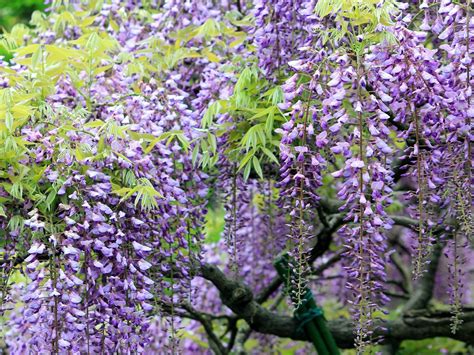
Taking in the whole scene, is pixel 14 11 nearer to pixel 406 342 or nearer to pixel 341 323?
pixel 406 342

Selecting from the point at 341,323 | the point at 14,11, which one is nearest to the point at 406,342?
the point at 341,323

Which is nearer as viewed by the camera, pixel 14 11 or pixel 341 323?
pixel 341 323

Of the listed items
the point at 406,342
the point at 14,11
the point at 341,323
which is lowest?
the point at 341,323

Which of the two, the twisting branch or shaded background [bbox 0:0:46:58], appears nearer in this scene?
the twisting branch

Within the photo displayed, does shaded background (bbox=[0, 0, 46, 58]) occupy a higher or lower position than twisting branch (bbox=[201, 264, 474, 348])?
higher

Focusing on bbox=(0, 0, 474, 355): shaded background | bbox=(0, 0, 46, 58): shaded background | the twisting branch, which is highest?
bbox=(0, 0, 46, 58): shaded background

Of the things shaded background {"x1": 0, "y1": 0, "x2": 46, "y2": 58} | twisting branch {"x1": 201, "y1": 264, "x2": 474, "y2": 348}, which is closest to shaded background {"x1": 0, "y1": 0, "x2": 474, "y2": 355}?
twisting branch {"x1": 201, "y1": 264, "x2": 474, "y2": 348}

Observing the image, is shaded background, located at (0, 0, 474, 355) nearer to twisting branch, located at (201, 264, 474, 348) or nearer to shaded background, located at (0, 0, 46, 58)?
twisting branch, located at (201, 264, 474, 348)

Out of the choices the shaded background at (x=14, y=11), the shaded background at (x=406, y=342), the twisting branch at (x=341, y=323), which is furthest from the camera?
the shaded background at (x=14, y=11)

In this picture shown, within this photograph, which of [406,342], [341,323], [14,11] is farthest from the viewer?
[14,11]

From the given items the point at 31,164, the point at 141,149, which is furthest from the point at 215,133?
the point at 31,164

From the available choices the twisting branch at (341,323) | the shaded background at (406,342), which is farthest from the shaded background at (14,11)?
the twisting branch at (341,323)

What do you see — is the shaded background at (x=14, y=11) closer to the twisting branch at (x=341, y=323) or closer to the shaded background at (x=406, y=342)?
the shaded background at (x=406, y=342)

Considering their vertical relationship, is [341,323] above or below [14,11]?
below
